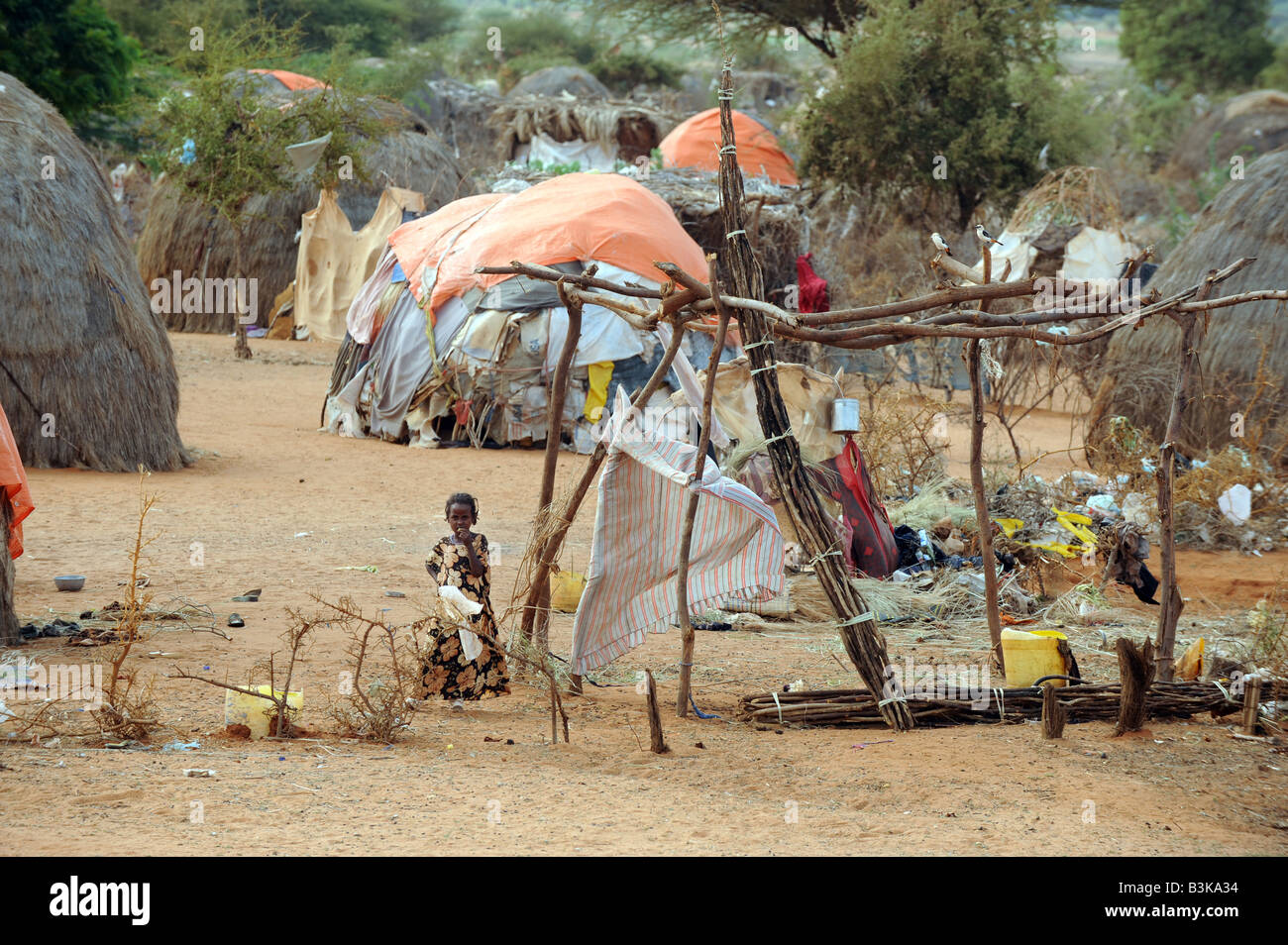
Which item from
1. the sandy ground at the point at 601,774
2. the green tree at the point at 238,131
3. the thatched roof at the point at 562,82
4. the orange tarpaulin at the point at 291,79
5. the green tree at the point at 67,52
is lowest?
the sandy ground at the point at 601,774

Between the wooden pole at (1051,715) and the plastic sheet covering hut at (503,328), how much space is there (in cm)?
746

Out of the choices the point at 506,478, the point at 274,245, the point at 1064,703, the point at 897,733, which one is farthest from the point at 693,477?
the point at 274,245

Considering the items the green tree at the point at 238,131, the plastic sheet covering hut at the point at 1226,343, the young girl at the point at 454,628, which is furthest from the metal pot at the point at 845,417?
the green tree at the point at 238,131

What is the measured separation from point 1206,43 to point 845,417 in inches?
1361

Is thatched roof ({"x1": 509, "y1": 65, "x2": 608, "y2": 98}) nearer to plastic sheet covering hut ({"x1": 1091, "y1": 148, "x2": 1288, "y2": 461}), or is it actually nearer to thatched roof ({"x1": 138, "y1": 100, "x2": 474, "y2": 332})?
thatched roof ({"x1": 138, "y1": 100, "x2": 474, "y2": 332})

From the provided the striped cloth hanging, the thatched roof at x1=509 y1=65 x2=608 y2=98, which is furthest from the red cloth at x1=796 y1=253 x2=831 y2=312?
the thatched roof at x1=509 y1=65 x2=608 y2=98

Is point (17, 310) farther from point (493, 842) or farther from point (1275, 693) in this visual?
point (1275, 693)

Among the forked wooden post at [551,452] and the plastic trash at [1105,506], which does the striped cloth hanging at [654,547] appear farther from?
the plastic trash at [1105,506]

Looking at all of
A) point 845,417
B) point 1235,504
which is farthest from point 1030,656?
point 1235,504

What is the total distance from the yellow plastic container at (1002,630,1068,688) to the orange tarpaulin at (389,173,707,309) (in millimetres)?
6821

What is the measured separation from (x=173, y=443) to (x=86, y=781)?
269 inches

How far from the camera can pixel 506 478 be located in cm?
1055

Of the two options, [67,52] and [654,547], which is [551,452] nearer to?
[654,547]

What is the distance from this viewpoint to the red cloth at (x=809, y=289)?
14.4m
